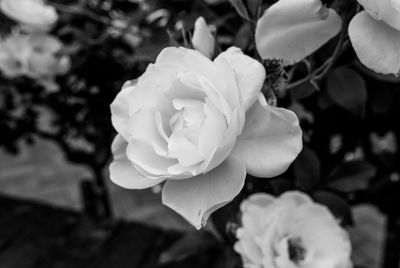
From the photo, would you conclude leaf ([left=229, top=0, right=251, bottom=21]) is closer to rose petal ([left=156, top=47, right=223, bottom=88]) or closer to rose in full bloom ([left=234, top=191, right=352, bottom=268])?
rose petal ([left=156, top=47, right=223, bottom=88])

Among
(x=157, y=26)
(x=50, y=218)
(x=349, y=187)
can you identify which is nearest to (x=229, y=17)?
(x=157, y=26)

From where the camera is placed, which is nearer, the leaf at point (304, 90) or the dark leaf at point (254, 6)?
the dark leaf at point (254, 6)

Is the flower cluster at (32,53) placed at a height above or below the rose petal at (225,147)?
below

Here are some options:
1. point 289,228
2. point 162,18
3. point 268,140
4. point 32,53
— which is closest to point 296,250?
point 289,228

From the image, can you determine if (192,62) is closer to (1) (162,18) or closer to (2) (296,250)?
(2) (296,250)

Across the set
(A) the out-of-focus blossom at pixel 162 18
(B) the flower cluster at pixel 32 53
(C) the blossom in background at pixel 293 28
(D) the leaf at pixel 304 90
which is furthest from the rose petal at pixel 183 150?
(B) the flower cluster at pixel 32 53

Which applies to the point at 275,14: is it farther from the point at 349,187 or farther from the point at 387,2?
the point at 349,187

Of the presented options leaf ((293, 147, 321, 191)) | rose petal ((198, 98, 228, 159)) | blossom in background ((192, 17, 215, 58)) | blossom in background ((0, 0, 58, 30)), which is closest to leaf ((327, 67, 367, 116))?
leaf ((293, 147, 321, 191))

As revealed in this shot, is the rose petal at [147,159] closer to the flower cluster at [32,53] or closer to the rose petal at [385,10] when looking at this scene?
the rose petal at [385,10]
